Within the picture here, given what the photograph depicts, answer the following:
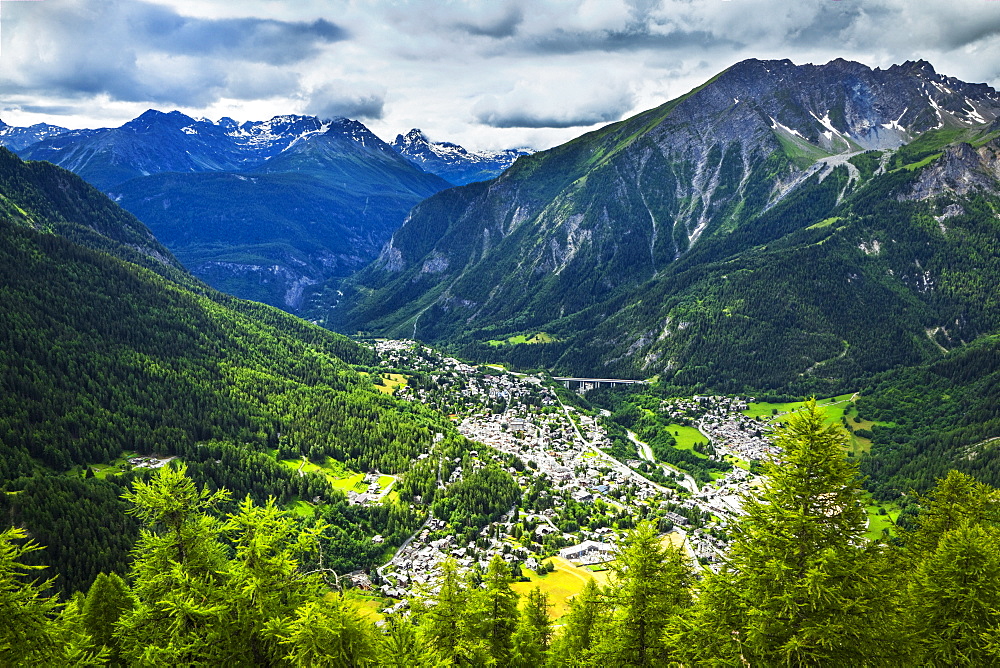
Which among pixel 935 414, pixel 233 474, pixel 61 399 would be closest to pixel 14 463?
pixel 61 399

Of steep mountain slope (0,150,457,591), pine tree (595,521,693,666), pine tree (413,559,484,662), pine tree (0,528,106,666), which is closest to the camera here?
pine tree (0,528,106,666)

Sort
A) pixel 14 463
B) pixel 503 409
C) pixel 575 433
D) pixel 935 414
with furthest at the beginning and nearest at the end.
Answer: pixel 503 409, pixel 575 433, pixel 935 414, pixel 14 463

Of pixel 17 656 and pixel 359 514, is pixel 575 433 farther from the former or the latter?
pixel 17 656

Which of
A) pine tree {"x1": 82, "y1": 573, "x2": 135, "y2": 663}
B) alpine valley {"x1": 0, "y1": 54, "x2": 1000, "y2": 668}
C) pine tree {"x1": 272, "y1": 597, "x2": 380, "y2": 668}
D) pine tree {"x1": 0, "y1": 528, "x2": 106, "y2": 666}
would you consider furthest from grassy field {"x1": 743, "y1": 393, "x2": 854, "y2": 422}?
pine tree {"x1": 0, "y1": 528, "x2": 106, "y2": 666}

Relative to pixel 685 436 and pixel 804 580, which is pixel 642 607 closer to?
pixel 804 580

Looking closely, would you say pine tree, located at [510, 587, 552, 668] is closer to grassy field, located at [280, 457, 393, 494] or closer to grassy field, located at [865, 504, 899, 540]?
grassy field, located at [280, 457, 393, 494]

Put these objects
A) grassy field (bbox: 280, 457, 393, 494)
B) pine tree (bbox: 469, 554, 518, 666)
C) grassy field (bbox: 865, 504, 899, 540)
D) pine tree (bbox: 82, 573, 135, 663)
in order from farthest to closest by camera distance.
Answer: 1. grassy field (bbox: 280, 457, 393, 494)
2. grassy field (bbox: 865, 504, 899, 540)
3. pine tree (bbox: 469, 554, 518, 666)
4. pine tree (bbox: 82, 573, 135, 663)

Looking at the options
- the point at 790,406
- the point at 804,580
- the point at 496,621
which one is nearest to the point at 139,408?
the point at 496,621
